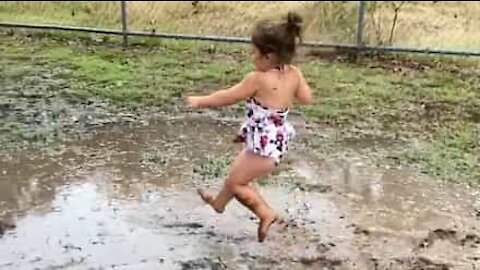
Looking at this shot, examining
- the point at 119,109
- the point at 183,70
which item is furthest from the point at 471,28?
the point at 119,109

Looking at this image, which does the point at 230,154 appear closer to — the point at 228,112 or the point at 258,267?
the point at 228,112

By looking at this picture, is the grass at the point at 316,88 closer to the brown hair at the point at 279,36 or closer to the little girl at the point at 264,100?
the little girl at the point at 264,100

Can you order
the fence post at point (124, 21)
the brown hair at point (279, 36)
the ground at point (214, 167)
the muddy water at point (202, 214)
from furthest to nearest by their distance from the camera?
the fence post at point (124, 21) → the ground at point (214, 167) → the muddy water at point (202, 214) → the brown hair at point (279, 36)

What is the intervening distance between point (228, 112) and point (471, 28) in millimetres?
4025

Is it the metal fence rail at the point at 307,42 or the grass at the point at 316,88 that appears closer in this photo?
the grass at the point at 316,88

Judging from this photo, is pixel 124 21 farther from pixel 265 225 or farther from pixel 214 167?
pixel 265 225

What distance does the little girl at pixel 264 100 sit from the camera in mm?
4145

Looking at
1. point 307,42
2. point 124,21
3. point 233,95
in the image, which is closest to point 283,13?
point 307,42

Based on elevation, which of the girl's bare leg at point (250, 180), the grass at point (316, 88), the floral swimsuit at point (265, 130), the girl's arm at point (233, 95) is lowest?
the grass at point (316, 88)

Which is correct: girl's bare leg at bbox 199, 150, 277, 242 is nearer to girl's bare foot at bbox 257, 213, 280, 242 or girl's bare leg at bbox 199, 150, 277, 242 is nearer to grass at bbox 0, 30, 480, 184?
girl's bare foot at bbox 257, 213, 280, 242

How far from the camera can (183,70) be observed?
327 inches

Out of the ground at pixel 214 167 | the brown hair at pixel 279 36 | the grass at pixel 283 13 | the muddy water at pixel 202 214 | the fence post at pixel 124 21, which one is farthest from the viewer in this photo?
the grass at pixel 283 13

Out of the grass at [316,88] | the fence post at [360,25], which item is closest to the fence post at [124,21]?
the grass at [316,88]

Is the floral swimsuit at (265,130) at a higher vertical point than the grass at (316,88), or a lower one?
higher
